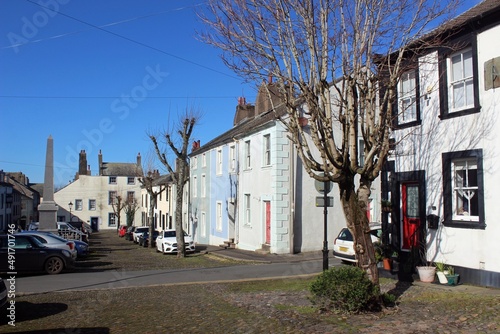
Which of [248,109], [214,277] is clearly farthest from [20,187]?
[214,277]

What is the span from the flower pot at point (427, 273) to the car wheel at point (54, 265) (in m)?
12.4

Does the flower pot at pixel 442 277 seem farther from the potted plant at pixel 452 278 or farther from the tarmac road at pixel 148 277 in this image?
the tarmac road at pixel 148 277

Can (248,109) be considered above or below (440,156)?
above

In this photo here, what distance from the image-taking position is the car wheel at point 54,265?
55.5 ft

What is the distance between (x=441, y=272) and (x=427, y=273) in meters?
0.41

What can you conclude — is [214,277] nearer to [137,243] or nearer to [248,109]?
[248,109]

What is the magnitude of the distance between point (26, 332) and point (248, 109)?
30.0 meters

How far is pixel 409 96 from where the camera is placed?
525 inches

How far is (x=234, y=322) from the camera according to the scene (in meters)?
8.50

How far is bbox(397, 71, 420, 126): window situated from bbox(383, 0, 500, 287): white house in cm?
3

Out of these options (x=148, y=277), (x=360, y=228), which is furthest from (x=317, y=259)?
(x=360, y=228)

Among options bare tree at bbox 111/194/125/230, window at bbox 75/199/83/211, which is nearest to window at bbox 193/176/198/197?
bare tree at bbox 111/194/125/230

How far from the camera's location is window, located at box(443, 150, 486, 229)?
436 inches

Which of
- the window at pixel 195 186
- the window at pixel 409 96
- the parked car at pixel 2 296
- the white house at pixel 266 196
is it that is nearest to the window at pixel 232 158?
the white house at pixel 266 196
